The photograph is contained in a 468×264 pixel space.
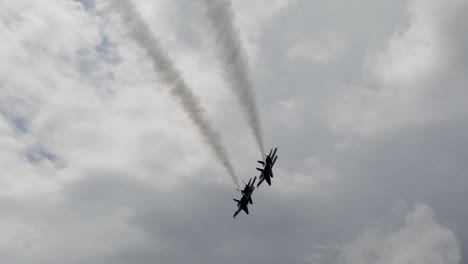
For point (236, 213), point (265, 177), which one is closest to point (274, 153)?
point (265, 177)

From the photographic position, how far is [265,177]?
95.8m

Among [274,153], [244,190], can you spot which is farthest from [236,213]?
[274,153]

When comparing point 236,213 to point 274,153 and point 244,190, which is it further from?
point 274,153

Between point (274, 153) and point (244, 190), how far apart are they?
7.35 m

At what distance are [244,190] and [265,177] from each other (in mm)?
4243

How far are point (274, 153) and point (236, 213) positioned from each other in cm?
1122

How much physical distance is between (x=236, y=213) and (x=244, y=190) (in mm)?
4158

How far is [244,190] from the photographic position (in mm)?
97688

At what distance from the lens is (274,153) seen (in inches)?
3839

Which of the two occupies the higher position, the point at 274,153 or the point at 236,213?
the point at 274,153

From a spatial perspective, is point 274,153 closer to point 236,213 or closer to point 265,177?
point 265,177

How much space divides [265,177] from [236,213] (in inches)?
315
